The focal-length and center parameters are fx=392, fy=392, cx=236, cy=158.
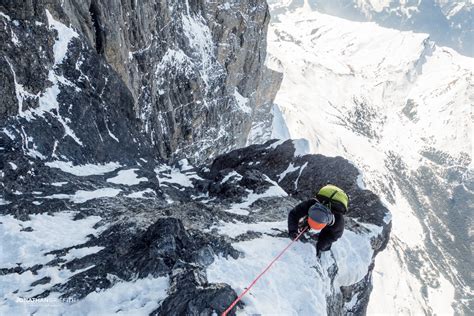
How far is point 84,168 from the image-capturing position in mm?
30484

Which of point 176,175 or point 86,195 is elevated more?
point 86,195

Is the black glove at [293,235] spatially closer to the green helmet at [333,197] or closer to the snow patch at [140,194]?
the green helmet at [333,197]

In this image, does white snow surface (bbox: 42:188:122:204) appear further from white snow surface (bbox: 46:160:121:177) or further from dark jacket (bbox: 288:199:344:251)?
dark jacket (bbox: 288:199:344:251)

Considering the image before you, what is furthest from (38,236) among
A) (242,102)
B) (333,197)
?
(242,102)

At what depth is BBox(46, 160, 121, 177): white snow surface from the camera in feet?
90.4

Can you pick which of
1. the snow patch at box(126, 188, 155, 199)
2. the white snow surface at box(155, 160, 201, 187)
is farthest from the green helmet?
the white snow surface at box(155, 160, 201, 187)

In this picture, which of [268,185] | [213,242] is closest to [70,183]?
[268,185]

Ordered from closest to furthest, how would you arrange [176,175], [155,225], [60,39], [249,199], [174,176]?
[155,225], [249,199], [60,39], [174,176], [176,175]

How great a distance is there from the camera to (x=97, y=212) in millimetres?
20891

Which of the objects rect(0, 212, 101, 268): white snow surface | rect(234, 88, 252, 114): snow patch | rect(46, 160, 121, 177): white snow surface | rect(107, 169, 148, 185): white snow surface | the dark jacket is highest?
the dark jacket

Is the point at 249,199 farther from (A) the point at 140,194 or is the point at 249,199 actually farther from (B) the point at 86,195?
(B) the point at 86,195

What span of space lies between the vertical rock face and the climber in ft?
66.0

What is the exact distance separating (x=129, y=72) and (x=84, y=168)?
66.7 feet

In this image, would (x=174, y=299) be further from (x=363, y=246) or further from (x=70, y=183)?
(x=70, y=183)
